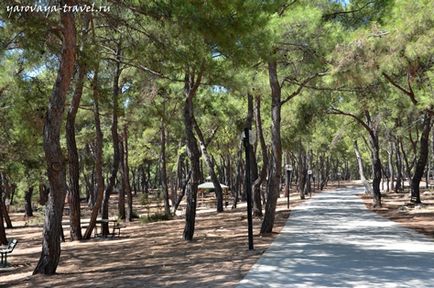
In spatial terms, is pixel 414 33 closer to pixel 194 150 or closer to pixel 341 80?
pixel 341 80

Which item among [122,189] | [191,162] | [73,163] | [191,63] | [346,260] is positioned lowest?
[346,260]

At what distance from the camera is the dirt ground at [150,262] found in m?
7.81

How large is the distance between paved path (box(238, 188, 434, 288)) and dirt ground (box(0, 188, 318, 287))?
457 mm

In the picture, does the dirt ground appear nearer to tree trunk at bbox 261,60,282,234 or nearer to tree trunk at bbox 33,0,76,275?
tree trunk at bbox 33,0,76,275

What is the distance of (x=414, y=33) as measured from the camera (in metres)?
10.9

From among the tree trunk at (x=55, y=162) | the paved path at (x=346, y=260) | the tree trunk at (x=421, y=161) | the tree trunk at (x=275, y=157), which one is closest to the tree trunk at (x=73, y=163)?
the tree trunk at (x=55, y=162)

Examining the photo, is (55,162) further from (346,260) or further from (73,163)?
(73,163)

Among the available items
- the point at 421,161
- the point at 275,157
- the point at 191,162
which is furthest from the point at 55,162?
the point at 421,161

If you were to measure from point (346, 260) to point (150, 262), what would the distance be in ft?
12.1

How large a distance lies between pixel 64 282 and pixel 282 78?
29.9ft

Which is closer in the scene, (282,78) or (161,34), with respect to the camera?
(161,34)

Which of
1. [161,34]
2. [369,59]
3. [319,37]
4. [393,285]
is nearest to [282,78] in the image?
[319,37]

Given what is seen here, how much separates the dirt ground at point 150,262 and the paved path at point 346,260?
457 mm

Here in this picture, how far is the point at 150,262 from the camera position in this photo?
9.74 meters
